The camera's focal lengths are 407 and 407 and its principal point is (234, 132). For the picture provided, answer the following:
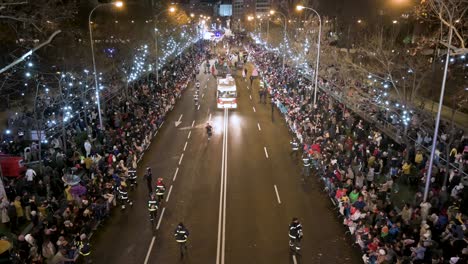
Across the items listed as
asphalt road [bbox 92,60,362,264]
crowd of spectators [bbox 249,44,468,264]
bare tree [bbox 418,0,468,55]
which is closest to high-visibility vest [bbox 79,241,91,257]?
asphalt road [bbox 92,60,362,264]

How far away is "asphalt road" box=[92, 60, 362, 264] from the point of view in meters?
14.1

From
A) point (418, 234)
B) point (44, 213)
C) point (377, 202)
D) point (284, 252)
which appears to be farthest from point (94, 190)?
point (418, 234)

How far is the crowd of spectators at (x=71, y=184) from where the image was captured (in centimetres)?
1340

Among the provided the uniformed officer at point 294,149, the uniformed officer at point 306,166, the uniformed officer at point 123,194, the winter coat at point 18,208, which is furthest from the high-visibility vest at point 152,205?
the uniformed officer at point 294,149

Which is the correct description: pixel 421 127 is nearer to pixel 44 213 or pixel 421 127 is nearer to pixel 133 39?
pixel 44 213

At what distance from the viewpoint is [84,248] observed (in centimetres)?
1307

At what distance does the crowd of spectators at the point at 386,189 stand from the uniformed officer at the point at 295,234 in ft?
6.77

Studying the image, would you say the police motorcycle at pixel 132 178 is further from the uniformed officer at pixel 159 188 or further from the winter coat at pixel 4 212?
the winter coat at pixel 4 212

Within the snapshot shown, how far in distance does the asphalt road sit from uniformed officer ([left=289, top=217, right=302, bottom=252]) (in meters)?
0.32

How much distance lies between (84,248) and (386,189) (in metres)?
11.8

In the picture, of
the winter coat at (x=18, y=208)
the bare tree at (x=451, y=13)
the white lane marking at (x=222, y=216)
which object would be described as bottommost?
the white lane marking at (x=222, y=216)

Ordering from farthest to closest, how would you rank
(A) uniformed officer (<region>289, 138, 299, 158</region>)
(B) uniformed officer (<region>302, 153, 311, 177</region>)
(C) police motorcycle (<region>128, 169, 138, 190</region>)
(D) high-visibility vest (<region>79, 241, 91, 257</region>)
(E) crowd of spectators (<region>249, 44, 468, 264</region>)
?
(A) uniformed officer (<region>289, 138, 299, 158</region>)
(B) uniformed officer (<region>302, 153, 311, 177</region>)
(C) police motorcycle (<region>128, 169, 138, 190</region>)
(D) high-visibility vest (<region>79, 241, 91, 257</region>)
(E) crowd of spectators (<region>249, 44, 468, 264</region>)

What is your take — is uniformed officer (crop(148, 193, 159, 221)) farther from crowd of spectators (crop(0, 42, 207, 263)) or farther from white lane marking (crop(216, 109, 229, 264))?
white lane marking (crop(216, 109, 229, 264))

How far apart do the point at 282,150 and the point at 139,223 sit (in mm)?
11644
